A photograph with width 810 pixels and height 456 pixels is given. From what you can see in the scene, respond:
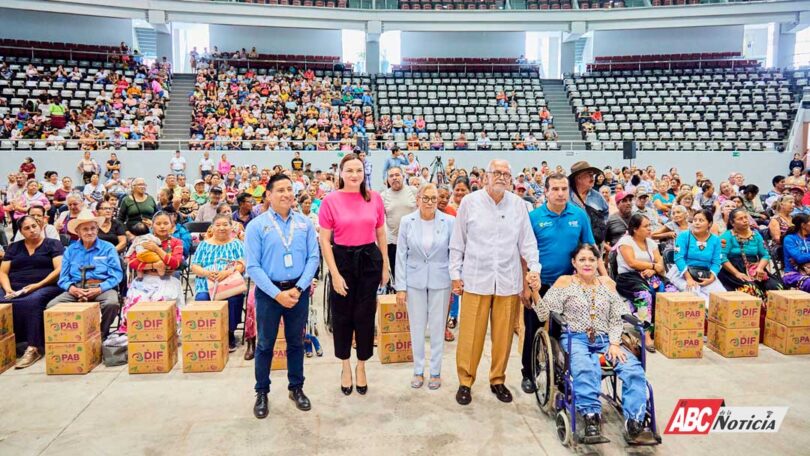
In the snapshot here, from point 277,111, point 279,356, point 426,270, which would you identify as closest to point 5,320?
point 279,356

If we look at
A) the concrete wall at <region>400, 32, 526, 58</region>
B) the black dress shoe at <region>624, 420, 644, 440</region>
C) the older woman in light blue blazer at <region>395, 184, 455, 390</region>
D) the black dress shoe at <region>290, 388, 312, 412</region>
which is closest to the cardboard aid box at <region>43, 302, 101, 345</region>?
the black dress shoe at <region>290, 388, 312, 412</region>

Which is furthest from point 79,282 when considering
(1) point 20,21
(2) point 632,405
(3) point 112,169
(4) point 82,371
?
(1) point 20,21

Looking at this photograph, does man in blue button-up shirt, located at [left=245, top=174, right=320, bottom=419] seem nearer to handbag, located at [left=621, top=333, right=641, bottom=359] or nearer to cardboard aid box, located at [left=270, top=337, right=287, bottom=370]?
cardboard aid box, located at [left=270, top=337, right=287, bottom=370]

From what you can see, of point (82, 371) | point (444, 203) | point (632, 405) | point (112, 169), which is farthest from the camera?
point (112, 169)

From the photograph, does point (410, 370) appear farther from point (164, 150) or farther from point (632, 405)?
point (164, 150)

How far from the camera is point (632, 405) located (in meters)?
2.82

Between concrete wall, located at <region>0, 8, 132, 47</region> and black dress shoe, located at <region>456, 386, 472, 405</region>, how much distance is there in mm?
22705

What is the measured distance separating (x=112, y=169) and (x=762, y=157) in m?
17.5

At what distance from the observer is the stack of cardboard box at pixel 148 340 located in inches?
156

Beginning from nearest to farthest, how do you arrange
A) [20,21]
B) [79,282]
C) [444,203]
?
[79,282]
[444,203]
[20,21]

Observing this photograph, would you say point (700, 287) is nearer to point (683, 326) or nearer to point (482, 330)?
point (683, 326)

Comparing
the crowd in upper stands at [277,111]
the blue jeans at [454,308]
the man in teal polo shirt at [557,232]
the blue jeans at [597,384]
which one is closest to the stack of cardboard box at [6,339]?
the blue jeans at [454,308]

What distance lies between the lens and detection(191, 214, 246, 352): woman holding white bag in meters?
4.38

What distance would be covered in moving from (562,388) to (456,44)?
22331 millimetres
